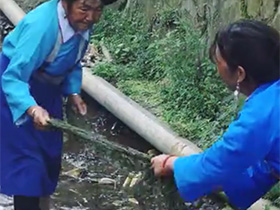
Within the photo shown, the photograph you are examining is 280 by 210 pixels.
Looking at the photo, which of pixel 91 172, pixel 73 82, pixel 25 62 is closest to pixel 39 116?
pixel 25 62

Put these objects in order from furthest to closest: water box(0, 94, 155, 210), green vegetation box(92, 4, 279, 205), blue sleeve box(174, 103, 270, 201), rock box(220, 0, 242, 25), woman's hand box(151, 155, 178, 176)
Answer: rock box(220, 0, 242, 25) < green vegetation box(92, 4, 279, 205) < water box(0, 94, 155, 210) < woman's hand box(151, 155, 178, 176) < blue sleeve box(174, 103, 270, 201)

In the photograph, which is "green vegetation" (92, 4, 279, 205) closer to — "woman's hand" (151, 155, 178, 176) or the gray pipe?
the gray pipe

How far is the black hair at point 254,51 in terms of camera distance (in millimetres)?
3078

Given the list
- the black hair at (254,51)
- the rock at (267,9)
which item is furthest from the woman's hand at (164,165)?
the rock at (267,9)

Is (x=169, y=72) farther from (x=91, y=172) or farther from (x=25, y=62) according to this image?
(x=25, y=62)

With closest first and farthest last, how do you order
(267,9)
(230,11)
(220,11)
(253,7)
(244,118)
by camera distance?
(244,118) < (267,9) < (253,7) < (230,11) < (220,11)

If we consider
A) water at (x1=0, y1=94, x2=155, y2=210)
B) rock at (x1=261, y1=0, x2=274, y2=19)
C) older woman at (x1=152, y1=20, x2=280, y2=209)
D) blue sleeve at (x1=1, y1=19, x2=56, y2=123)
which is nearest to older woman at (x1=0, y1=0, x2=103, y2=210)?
blue sleeve at (x1=1, y1=19, x2=56, y2=123)

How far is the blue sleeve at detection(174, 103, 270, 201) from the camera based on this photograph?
2994 mm

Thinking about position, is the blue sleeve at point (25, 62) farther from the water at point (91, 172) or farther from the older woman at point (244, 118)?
the older woman at point (244, 118)

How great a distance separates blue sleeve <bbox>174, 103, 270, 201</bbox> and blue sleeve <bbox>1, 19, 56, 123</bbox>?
3.71 feet

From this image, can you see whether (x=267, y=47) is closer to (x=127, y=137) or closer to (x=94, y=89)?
(x=127, y=137)

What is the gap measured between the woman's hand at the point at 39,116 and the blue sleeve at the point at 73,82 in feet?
1.66

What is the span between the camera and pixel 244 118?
9.89 ft

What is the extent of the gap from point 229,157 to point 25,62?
54.4 inches
